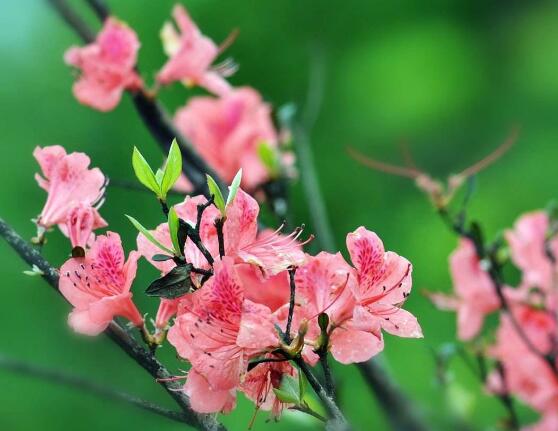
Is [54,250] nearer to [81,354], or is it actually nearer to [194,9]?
[81,354]

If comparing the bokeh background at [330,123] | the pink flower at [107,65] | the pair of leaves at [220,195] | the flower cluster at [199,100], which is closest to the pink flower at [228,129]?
the flower cluster at [199,100]

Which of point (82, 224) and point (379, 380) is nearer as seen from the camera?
point (82, 224)

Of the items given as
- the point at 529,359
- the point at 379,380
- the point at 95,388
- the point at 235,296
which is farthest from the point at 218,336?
the point at 529,359

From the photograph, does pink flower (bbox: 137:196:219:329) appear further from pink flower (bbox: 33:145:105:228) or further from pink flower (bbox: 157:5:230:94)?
pink flower (bbox: 157:5:230:94)

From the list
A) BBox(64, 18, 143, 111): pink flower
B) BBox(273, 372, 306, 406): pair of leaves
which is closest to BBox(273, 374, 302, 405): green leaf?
BBox(273, 372, 306, 406): pair of leaves

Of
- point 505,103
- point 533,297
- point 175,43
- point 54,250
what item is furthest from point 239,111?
point 505,103

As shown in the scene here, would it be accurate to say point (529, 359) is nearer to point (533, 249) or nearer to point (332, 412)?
point (533, 249)

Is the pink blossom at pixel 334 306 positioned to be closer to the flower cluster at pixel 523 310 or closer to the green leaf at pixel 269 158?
the flower cluster at pixel 523 310
